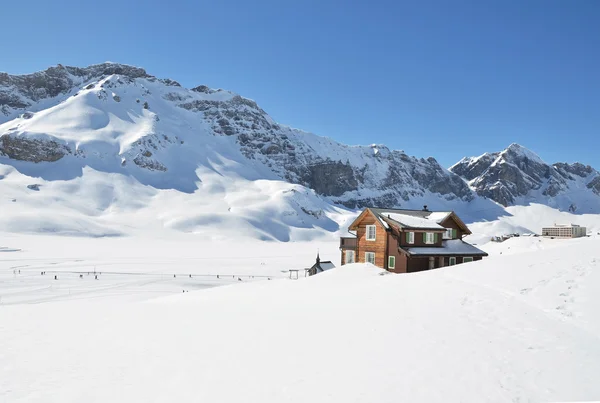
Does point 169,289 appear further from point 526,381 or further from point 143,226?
point 143,226

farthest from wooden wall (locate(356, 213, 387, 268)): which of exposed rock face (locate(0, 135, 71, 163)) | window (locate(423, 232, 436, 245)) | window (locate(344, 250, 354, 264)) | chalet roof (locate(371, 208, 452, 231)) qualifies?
exposed rock face (locate(0, 135, 71, 163))

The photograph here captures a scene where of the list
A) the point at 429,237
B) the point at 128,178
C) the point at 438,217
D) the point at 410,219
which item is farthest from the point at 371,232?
the point at 128,178

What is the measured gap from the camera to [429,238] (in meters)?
34.7

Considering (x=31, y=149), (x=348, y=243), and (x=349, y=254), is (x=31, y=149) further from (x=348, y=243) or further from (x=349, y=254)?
(x=349, y=254)

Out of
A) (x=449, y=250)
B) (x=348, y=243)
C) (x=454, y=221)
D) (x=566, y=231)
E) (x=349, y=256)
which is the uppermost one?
(x=454, y=221)

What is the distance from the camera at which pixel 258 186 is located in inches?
6506

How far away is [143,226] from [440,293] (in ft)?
361

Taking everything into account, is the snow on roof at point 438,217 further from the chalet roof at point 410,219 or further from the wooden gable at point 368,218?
the wooden gable at point 368,218

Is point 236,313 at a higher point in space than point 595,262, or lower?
lower

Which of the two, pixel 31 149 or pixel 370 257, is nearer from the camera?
pixel 370 257

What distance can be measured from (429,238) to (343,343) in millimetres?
26754

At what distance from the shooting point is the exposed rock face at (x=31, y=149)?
149500mm

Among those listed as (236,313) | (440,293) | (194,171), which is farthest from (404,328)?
(194,171)

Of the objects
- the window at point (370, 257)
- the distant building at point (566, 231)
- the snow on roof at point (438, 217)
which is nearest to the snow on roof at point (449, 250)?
the snow on roof at point (438, 217)
